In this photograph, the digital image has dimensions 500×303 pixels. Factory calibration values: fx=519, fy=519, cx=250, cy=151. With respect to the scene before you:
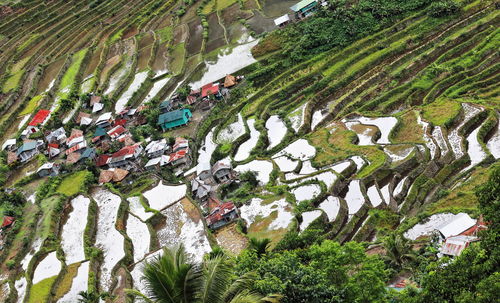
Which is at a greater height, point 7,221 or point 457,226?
point 7,221

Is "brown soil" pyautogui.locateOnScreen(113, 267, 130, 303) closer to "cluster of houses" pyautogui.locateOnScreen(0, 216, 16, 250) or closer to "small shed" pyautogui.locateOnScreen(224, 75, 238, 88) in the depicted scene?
"cluster of houses" pyautogui.locateOnScreen(0, 216, 16, 250)

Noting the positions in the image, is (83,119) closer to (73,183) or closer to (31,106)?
(31,106)

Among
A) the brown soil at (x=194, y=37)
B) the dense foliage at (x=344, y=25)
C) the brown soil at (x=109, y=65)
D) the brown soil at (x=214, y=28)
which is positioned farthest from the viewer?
the brown soil at (x=214, y=28)

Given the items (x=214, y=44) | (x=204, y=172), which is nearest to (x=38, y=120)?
(x=214, y=44)

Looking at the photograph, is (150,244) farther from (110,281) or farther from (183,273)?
(183,273)

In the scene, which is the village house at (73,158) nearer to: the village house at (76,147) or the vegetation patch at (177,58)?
the village house at (76,147)

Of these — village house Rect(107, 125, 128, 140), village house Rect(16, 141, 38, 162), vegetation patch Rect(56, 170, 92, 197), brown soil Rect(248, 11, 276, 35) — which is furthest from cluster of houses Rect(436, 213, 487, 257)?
village house Rect(16, 141, 38, 162)

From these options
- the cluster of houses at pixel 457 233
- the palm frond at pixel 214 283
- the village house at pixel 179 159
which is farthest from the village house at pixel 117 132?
the palm frond at pixel 214 283
